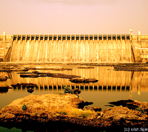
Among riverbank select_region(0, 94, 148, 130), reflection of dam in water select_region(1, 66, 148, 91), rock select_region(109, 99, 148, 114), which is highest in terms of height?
riverbank select_region(0, 94, 148, 130)

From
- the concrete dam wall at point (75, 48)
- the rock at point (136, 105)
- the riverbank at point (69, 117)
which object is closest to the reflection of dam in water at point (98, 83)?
the rock at point (136, 105)

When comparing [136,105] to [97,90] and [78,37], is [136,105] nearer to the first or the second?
[97,90]

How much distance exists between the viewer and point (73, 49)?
6462cm

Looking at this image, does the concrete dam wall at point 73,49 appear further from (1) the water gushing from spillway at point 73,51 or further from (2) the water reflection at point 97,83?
(2) the water reflection at point 97,83

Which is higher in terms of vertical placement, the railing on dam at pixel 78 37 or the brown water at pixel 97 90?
the railing on dam at pixel 78 37

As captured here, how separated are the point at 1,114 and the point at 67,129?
383 cm

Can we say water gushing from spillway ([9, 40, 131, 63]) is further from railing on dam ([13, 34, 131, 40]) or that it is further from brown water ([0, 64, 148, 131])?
brown water ([0, 64, 148, 131])

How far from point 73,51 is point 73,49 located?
2.16 feet

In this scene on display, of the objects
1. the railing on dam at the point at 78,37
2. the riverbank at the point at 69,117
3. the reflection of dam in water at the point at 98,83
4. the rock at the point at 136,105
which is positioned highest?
the railing on dam at the point at 78,37

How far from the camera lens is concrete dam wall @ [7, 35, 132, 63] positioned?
206ft

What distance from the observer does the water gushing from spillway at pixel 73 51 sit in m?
62.6

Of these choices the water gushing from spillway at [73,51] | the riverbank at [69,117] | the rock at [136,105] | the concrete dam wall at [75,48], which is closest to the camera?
the riverbank at [69,117]

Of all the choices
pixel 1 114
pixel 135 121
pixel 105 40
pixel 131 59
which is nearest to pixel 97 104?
pixel 135 121

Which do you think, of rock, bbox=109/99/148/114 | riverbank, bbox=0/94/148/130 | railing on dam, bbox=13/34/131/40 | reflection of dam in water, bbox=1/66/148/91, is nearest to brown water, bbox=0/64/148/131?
reflection of dam in water, bbox=1/66/148/91
